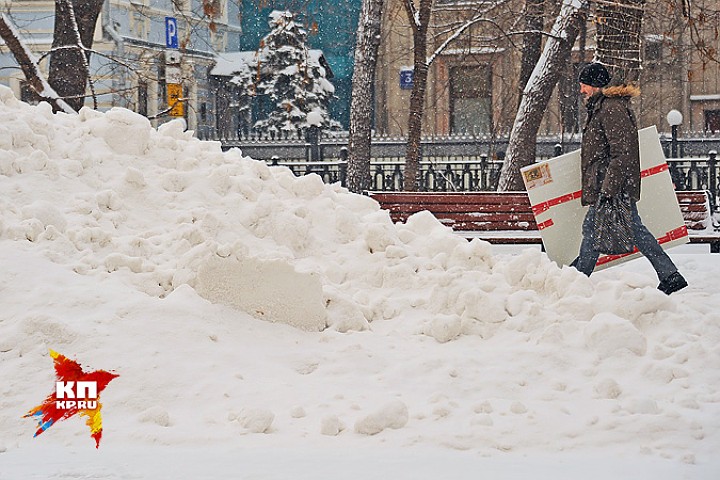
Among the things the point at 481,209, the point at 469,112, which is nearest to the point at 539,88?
Result: the point at 481,209

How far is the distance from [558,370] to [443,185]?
48.4ft

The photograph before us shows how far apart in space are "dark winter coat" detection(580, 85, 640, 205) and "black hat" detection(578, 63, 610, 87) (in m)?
0.09

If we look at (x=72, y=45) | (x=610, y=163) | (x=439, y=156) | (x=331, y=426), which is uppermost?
(x=72, y=45)

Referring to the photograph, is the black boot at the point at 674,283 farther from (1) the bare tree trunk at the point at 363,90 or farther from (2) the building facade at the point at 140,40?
(2) the building facade at the point at 140,40

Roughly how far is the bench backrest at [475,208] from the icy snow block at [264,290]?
5047mm

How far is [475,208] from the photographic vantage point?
1189cm

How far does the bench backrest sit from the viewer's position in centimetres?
1180

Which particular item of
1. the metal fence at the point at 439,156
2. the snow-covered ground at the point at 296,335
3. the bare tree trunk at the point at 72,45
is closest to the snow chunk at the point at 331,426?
the snow-covered ground at the point at 296,335

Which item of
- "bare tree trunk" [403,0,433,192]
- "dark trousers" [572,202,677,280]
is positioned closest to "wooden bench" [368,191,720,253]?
"dark trousers" [572,202,677,280]

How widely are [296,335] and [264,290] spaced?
1.20ft

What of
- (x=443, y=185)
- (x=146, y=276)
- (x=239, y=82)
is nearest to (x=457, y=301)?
(x=146, y=276)

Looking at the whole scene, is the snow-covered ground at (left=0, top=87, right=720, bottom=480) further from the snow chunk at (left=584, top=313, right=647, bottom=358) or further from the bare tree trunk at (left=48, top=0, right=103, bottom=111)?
the bare tree trunk at (left=48, top=0, right=103, bottom=111)

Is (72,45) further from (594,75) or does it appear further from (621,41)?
(594,75)

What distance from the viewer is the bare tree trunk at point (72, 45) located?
45.4ft
